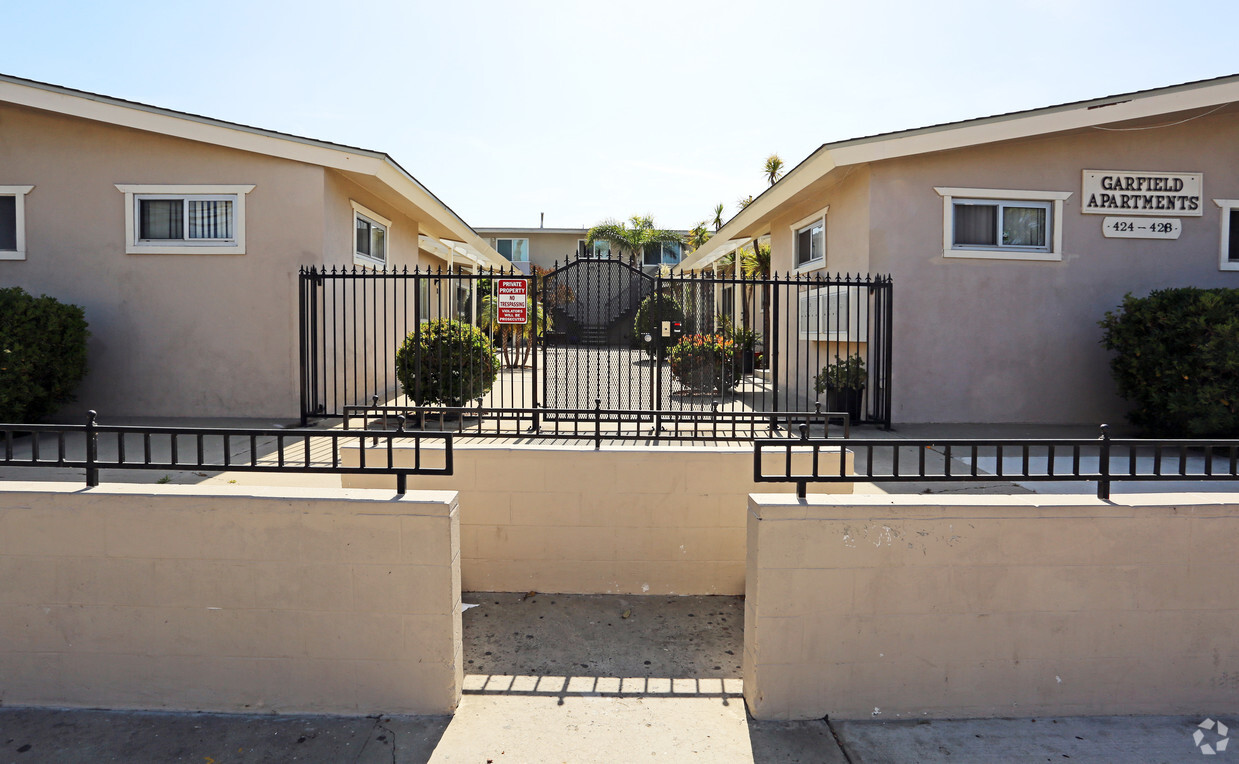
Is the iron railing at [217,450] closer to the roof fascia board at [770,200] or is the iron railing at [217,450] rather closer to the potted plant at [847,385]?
the potted plant at [847,385]

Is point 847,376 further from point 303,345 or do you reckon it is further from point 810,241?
point 303,345

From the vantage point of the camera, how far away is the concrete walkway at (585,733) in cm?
308

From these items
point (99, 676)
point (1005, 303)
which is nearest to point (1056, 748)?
point (99, 676)

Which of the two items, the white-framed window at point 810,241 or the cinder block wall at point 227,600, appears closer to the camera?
the cinder block wall at point 227,600

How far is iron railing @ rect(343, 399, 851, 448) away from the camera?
5906 millimetres

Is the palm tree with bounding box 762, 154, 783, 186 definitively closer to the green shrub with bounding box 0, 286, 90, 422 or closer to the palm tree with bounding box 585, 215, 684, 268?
the palm tree with bounding box 585, 215, 684, 268

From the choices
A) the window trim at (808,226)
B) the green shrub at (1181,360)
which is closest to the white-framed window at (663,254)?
the window trim at (808,226)

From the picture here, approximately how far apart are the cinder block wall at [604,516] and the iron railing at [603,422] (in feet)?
1.04

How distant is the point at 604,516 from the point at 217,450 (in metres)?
4.31

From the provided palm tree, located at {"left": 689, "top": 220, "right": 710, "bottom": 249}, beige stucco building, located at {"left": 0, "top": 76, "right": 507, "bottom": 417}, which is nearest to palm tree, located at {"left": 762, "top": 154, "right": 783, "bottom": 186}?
palm tree, located at {"left": 689, "top": 220, "right": 710, "bottom": 249}

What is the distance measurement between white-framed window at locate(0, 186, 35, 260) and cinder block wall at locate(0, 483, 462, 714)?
7.66 meters

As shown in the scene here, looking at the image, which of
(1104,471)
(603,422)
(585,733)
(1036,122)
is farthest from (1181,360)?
(585,733)

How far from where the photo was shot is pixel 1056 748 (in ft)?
10.4

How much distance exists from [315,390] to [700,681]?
6.62 m
